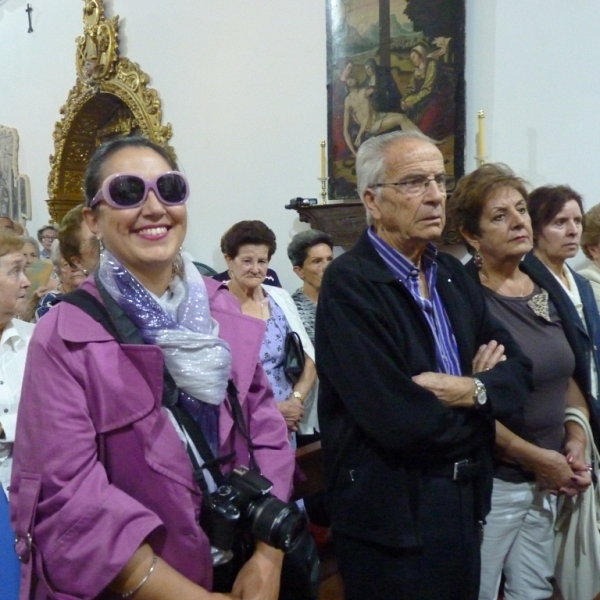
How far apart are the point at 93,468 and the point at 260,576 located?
40 centimetres

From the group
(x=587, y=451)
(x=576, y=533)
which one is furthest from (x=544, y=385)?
(x=576, y=533)

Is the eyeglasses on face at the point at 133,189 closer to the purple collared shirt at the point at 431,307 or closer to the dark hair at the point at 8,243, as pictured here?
the purple collared shirt at the point at 431,307

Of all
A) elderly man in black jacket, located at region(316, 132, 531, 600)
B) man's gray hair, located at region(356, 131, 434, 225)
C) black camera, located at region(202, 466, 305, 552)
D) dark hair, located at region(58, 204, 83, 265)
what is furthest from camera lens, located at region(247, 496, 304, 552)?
dark hair, located at region(58, 204, 83, 265)

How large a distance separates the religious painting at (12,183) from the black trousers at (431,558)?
8012 millimetres

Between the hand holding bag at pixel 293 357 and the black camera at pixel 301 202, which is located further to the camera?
the black camera at pixel 301 202

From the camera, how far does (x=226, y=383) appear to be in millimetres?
1287

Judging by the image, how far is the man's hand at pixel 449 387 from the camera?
5.10ft

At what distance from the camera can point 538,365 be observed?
6.56 ft

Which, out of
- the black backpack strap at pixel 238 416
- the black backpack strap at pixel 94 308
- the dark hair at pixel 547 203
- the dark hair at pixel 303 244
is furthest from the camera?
the dark hair at pixel 303 244

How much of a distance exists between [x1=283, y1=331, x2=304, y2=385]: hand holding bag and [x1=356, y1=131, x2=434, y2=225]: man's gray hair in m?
1.36

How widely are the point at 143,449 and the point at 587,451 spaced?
1651 millimetres

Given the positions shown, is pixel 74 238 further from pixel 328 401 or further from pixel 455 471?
pixel 455 471

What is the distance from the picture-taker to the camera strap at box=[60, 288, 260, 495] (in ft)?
3.96

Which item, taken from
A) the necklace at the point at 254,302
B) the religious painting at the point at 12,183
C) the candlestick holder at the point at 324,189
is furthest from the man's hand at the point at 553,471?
the religious painting at the point at 12,183
